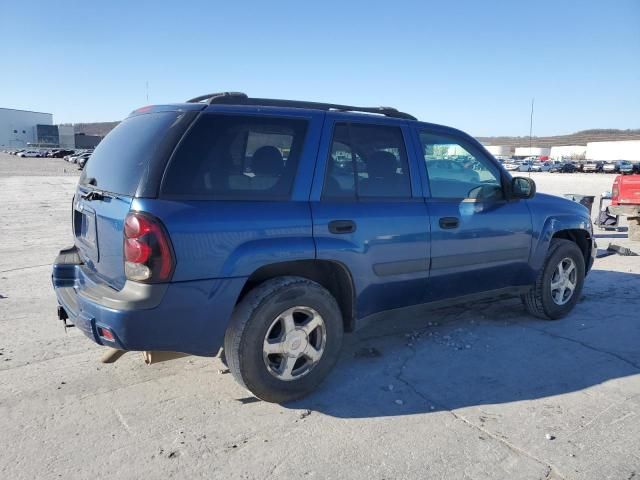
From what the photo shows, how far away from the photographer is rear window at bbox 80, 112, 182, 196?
3010mm

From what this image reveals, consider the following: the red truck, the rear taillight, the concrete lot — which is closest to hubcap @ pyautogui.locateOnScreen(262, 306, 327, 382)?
the concrete lot

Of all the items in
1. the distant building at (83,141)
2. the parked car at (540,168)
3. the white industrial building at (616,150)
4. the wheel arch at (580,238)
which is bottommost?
the wheel arch at (580,238)

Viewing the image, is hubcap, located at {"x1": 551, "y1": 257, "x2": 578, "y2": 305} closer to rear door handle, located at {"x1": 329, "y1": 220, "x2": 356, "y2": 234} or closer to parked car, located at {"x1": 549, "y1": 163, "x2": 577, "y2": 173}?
rear door handle, located at {"x1": 329, "y1": 220, "x2": 356, "y2": 234}

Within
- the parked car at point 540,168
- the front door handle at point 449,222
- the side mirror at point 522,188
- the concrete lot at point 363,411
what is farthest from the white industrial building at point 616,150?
the front door handle at point 449,222

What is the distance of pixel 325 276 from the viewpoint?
11.9 ft

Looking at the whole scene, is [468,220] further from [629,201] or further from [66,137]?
[66,137]

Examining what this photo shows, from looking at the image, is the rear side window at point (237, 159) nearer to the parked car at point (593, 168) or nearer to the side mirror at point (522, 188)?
the side mirror at point (522, 188)

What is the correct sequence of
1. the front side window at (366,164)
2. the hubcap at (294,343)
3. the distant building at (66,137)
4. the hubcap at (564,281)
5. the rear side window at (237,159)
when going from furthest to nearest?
the distant building at (66,137) → the hubcap at (564,281) → the front side window at (366,164) → the hubcap at (294,343) → the rear side window at (237,159)

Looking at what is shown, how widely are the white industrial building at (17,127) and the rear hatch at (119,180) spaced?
14313 centimetres

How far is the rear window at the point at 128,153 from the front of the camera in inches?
118

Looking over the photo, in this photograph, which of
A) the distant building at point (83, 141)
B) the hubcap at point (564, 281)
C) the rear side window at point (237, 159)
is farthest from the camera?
the distant building at point (83, 141)

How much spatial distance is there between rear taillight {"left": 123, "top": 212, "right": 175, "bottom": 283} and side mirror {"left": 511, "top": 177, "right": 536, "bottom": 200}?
10.0ft

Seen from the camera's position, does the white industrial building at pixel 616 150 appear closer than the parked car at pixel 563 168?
No

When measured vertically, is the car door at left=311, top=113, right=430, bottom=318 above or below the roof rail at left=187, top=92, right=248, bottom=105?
below
